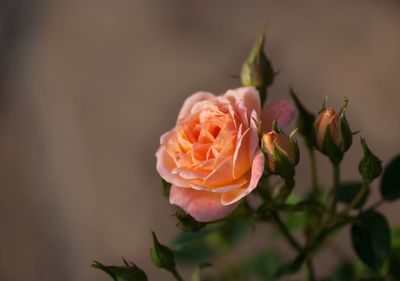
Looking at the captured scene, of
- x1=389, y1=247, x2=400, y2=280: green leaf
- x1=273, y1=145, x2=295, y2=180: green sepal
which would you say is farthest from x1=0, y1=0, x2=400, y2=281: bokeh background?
x1=273, y1=145, x2=295, y2=180: green sepal

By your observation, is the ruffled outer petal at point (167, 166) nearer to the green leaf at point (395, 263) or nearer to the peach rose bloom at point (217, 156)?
the peach rose bloom at point (217, 156)

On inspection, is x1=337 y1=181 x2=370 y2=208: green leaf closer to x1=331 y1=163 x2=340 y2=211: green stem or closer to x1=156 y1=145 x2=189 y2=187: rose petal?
x1=331 y1=163 x2=340 y2=211: green stem

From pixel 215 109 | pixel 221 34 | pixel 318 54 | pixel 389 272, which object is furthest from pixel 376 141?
pixel 215 109

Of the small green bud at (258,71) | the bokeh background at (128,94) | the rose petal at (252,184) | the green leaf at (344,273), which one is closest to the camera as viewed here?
the rose petal at (252,184)

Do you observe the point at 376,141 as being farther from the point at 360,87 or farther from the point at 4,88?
the point at 4,88

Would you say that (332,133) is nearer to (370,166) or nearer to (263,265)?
(370,166)

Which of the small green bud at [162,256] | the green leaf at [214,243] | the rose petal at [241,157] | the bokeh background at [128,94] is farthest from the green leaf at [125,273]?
the bokeh background at [128,94]

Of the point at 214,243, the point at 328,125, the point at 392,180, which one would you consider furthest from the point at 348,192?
the point at 214,243

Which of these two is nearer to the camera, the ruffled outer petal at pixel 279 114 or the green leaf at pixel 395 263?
the ruffled outer petal at pixel 279 114
